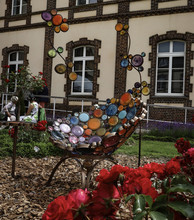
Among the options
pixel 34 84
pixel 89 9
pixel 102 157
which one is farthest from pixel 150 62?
pixel 102 157

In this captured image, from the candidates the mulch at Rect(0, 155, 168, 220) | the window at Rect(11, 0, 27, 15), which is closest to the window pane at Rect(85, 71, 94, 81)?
the window at Rect(11, 0, 27, 15)

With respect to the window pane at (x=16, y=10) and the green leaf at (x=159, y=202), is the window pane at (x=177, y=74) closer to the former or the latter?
the window pane at (x=16, y=10)

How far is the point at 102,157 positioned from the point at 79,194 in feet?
5.38

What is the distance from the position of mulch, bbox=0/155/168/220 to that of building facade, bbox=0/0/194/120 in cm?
436

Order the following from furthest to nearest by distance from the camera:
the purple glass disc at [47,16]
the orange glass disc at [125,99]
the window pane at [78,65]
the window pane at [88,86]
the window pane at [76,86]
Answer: the window pane at [78,65] < the window pane at [76,86] < the window pane at [88,86] < the purple glass disc at [47,16] < the orange glass disc at [125,99]

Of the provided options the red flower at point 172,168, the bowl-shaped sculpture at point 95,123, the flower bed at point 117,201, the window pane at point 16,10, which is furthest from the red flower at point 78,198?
the window pane at point 16,10

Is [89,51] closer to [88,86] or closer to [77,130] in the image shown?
[88,86]

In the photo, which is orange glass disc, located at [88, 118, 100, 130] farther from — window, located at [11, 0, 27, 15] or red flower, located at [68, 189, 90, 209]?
window, located at [11, 0, 27, 15]

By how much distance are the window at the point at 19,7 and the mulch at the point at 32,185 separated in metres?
9.99

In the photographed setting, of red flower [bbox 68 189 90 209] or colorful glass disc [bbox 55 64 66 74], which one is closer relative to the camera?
red flower [bbox 68 189 90 209]

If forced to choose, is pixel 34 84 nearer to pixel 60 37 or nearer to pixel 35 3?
pixel 60 37

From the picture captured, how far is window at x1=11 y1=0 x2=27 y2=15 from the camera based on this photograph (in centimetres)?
1152

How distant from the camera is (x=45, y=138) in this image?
4.92 metres

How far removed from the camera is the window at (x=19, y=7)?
11523 mm
